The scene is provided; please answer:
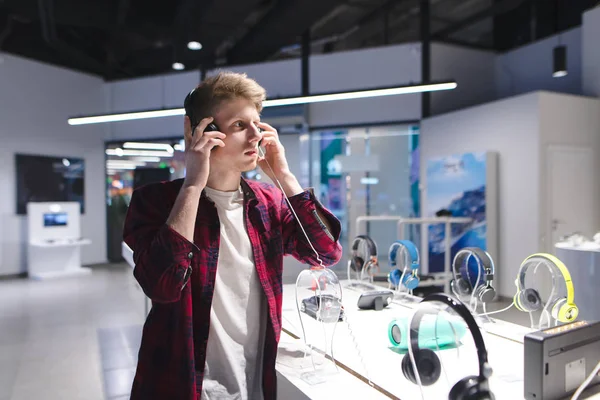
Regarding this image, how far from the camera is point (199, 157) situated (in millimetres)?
1013

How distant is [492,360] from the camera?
1367 millimetres

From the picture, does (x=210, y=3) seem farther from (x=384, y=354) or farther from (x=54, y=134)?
(x=384, y=354)

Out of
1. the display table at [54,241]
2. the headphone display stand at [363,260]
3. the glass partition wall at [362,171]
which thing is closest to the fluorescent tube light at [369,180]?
the glass partition wall at [362,171]

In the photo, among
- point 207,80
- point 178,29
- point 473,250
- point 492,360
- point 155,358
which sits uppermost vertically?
point 178,29

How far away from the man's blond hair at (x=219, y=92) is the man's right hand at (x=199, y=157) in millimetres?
97

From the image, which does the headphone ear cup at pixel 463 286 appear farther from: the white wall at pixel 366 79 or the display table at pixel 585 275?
the white wall at pixel 366 79

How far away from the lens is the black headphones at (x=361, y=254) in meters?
2.45

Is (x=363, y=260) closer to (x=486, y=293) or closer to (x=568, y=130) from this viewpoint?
(x=486, y=293)

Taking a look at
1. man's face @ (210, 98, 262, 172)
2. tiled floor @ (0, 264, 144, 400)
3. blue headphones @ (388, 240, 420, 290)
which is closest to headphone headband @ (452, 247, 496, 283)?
blue headphones @ (388, 240, 420, 290)

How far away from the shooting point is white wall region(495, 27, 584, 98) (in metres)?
6.73

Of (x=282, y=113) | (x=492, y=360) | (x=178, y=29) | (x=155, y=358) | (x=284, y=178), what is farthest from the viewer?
(x=282, y=113)

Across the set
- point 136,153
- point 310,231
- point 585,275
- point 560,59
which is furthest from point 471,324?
point 136,153

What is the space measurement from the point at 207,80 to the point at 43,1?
6917 millimetres

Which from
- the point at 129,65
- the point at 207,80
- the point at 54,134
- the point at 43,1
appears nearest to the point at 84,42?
the point at 129,65
